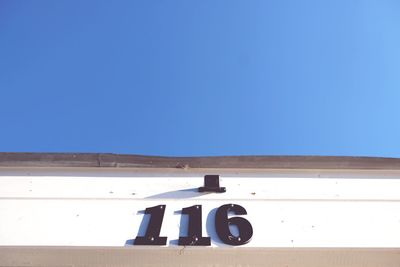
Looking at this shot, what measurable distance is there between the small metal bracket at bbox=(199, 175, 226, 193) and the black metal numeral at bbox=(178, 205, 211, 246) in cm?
16

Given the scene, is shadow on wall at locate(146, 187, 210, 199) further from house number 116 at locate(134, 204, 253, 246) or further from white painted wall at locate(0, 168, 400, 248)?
house number 116 at locate(134, 204, 253, 246)

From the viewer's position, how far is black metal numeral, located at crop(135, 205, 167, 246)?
2.70 meters

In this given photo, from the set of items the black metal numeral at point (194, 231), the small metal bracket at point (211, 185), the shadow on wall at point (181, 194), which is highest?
the small metal bracket at point (211, 185)

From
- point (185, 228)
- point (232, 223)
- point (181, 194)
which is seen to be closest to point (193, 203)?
point (181, 194)

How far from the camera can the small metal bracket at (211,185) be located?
300cm

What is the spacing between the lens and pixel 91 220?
9.29ft

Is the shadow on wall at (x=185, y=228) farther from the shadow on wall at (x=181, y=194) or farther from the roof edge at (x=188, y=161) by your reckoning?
the roof edge at (x=188, y=161)

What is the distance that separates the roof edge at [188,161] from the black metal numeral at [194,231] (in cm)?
38

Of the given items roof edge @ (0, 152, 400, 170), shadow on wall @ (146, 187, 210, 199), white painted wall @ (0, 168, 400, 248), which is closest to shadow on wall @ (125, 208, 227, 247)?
white painted wall @ (0, 168, 400, 248)

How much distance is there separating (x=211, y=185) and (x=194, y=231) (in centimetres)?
41

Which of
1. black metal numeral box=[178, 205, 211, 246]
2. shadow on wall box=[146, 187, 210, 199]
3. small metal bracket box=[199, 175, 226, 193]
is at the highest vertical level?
small metal bracket box=[199, 175, 226, 193]

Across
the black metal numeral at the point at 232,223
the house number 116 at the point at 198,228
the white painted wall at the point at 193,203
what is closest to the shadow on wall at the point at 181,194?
the white painted wall at the point at 193,203

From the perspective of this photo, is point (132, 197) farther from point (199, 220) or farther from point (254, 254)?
point (254, 254)

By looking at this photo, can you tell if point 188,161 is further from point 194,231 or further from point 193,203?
point 194,231
